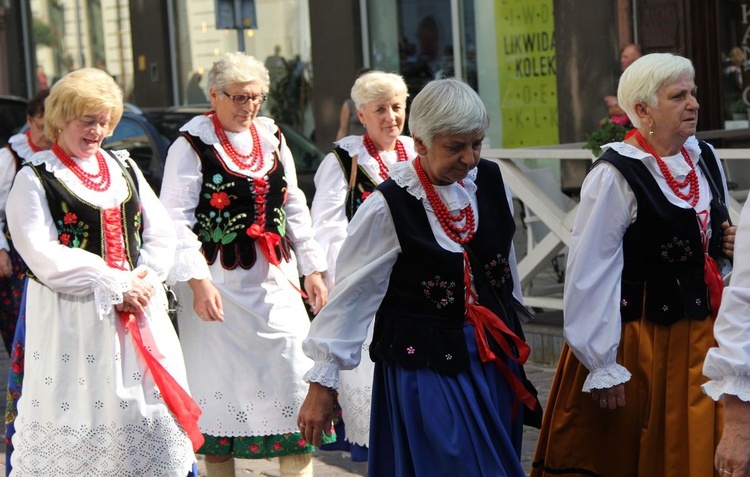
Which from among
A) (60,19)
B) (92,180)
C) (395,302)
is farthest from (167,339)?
(60,19)

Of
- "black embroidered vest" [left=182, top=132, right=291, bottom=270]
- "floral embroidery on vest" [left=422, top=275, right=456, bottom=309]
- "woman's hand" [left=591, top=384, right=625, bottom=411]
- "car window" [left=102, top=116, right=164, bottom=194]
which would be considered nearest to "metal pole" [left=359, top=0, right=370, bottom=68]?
"car window" [left=102, top=116, right=164, bottom=194]

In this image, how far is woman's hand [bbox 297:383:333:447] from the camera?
4.11 m

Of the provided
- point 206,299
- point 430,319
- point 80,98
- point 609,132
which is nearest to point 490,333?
point 430,319

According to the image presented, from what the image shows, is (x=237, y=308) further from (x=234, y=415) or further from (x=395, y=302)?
(x=395, y=302)

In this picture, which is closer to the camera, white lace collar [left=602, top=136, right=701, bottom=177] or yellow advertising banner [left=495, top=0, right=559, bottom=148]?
white lace collar [left=602, top=136, right=701, bottom=177]

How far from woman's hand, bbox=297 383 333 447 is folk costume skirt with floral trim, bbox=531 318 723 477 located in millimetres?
945

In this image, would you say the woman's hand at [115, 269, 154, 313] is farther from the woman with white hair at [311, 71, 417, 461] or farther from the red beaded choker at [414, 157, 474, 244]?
the red beaded choker at [414, 157, 474, 244]

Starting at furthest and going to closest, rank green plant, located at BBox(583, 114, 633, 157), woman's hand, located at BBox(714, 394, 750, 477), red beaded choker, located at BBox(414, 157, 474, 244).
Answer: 1. green plant, located at BBox(583, 114, 633, 157)
2. red beaded choker, located at BBox(414, 157, 474, 244)
3. woman's hand, located at BBox(714, 394, 750, 477)

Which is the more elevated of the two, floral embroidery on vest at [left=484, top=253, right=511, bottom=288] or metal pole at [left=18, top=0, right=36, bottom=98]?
metal pole at [left=18, top=0, right=36, bottom=98]

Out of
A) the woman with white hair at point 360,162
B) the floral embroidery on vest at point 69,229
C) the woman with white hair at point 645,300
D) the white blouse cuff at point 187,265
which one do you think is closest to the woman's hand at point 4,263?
the white blouse cuff at point 187,265

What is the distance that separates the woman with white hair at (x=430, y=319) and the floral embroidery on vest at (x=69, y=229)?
1509 millimetres

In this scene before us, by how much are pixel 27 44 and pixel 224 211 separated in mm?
21104

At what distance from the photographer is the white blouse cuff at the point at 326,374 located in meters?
4.11

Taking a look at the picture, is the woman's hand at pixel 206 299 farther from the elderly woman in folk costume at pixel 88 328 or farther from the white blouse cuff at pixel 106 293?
the white blouse cuff at pixel 106 293
